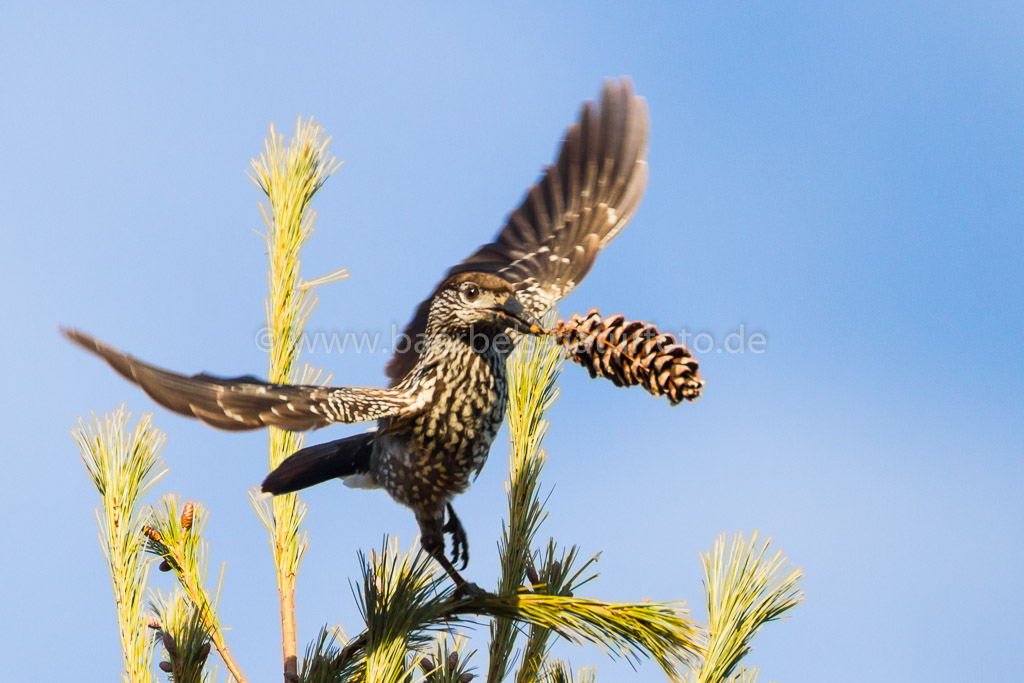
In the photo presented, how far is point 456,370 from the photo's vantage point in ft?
12.0

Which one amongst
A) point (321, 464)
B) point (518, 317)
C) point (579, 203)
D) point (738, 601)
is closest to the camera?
point (738, 601)

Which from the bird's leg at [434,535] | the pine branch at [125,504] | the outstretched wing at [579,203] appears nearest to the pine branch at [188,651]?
the pine branch at [125,504]

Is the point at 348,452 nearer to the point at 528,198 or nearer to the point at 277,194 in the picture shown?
the point at 277,194

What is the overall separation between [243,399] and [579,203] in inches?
83.7

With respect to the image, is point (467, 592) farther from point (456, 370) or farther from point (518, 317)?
point (518, 317)

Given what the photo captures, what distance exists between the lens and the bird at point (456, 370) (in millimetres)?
3166

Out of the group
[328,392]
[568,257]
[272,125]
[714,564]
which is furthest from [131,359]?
[568,257]

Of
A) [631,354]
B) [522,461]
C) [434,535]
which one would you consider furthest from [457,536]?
[631,354]

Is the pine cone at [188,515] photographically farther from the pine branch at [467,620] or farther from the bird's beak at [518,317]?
the bird's beak at [518,317]

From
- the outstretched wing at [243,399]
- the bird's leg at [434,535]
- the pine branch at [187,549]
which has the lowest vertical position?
the pine branch at [187,549]

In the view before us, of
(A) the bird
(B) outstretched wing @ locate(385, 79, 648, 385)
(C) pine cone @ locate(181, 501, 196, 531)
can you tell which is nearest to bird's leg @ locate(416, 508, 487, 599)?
(A) the bird

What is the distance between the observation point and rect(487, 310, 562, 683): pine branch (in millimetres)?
3031

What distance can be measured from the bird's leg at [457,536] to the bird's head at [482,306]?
2.40ft

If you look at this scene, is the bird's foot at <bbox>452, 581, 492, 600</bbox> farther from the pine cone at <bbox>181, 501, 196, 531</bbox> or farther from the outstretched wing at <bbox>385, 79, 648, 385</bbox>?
the outstretched wing at <bbox>385, 79, 648, 385</bbox>
